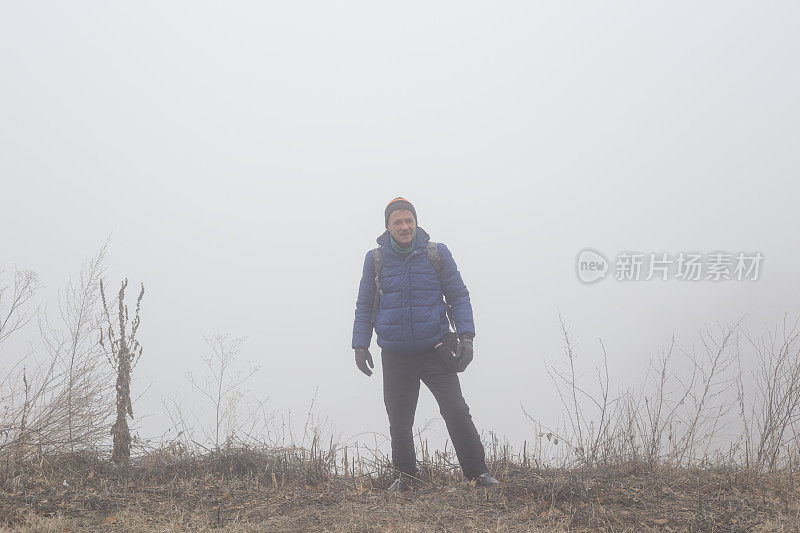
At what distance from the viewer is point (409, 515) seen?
343 cm

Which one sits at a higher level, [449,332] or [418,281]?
[418,281]

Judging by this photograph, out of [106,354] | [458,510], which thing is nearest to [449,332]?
[458,510]

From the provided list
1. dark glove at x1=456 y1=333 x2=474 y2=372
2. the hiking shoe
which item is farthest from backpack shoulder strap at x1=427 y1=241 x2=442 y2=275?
the hiking shoe

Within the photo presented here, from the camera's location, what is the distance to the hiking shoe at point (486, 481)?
13.4 feet

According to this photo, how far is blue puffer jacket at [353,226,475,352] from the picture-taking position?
4.38 m

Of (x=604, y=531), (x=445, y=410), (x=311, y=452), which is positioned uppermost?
(x=445, y=410)

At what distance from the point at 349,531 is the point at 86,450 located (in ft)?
10.1

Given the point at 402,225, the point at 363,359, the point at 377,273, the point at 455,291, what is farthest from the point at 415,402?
the point at 402,225

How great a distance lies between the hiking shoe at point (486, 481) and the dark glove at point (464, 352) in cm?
80

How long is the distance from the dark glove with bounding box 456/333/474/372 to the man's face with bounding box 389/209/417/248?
36.1 inches

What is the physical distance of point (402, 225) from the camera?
14.8 ft

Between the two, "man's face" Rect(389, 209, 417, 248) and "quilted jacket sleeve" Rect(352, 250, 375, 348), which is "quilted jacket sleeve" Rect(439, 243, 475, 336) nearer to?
"man's face" Rect(389, 209, 417, 248)

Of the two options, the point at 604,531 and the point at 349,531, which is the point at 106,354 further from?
the point at 604,531

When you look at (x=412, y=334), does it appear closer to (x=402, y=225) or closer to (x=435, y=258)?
(x=435, y=258)
